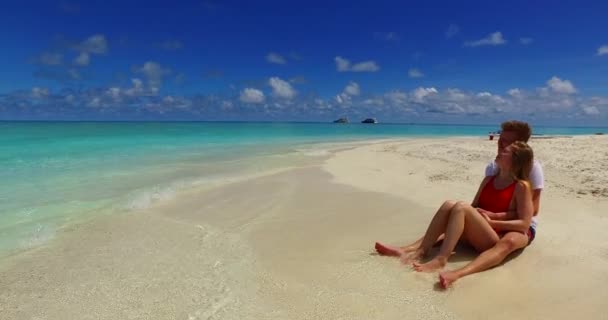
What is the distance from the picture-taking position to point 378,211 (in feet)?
21.3

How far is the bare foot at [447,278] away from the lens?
11.7ft

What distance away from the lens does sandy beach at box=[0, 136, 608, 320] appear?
333 centimetres

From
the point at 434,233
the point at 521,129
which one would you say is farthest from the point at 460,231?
the point at 521,129

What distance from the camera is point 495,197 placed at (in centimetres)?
421

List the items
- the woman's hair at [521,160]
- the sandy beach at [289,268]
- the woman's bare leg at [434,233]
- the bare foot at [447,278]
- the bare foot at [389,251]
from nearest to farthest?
the sandy beach at [289,268], the bare foot at [447,278], the woman's hair at [521,160], the woman's bare leg at [434,233], the bare foot at [389,251]

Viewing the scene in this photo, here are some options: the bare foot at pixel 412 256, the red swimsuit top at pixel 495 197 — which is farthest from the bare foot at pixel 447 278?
the red swimsuit top at pixel 495 197

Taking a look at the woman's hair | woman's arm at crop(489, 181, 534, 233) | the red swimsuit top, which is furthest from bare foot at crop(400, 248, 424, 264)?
the woman's hair

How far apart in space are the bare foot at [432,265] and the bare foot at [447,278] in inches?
9.7

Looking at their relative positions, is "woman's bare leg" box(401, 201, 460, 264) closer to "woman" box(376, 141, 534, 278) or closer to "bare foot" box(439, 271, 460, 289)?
"woman" box(376, 141, 534, 278)

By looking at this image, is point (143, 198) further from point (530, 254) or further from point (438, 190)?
point (530, 254)

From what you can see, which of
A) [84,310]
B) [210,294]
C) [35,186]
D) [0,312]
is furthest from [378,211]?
[35,186]

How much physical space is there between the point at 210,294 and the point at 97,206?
4678mm

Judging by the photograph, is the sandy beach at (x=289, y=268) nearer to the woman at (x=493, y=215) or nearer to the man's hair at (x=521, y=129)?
the woman at (x=493, y=215)

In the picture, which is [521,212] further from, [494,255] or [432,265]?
[432,265]
